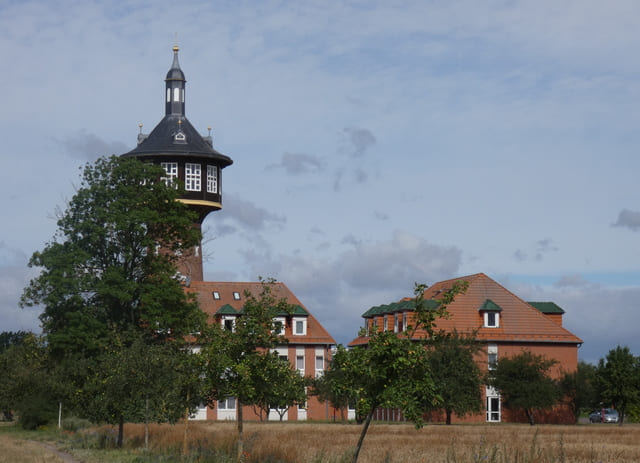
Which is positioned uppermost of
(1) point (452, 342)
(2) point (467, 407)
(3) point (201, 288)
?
(3) point (201, 288)

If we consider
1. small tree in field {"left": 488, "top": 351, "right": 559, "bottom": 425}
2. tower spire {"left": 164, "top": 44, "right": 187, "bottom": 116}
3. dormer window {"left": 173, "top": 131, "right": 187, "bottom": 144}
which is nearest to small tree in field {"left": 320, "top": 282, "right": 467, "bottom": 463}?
small tree in field {"left": 488, "top": 351, "right": 559, "bottom": 425}

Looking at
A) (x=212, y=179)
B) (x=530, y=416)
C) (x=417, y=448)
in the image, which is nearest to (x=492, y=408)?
(x=530, y=416)

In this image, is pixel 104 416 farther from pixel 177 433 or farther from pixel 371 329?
pixel 371 329

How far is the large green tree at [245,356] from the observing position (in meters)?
27.8

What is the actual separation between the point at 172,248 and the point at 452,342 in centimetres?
2125

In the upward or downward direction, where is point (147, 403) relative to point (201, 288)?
downward

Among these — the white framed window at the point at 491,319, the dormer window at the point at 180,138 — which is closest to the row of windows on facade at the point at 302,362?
the white framed window at the point at 491,319

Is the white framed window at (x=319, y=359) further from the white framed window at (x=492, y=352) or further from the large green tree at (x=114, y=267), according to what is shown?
the large green tree at (x=114, y=267)

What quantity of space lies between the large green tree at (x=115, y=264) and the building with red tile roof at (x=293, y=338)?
2254 cm

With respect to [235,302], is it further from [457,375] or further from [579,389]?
[579,389]

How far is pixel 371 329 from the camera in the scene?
2158 cm

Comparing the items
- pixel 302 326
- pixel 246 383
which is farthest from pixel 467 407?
pixel 246 383

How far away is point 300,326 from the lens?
84625mm

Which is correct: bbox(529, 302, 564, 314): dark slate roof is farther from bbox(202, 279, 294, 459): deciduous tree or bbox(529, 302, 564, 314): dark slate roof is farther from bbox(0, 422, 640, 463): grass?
bbox(202, 279, 294, 459): deciduous tree
